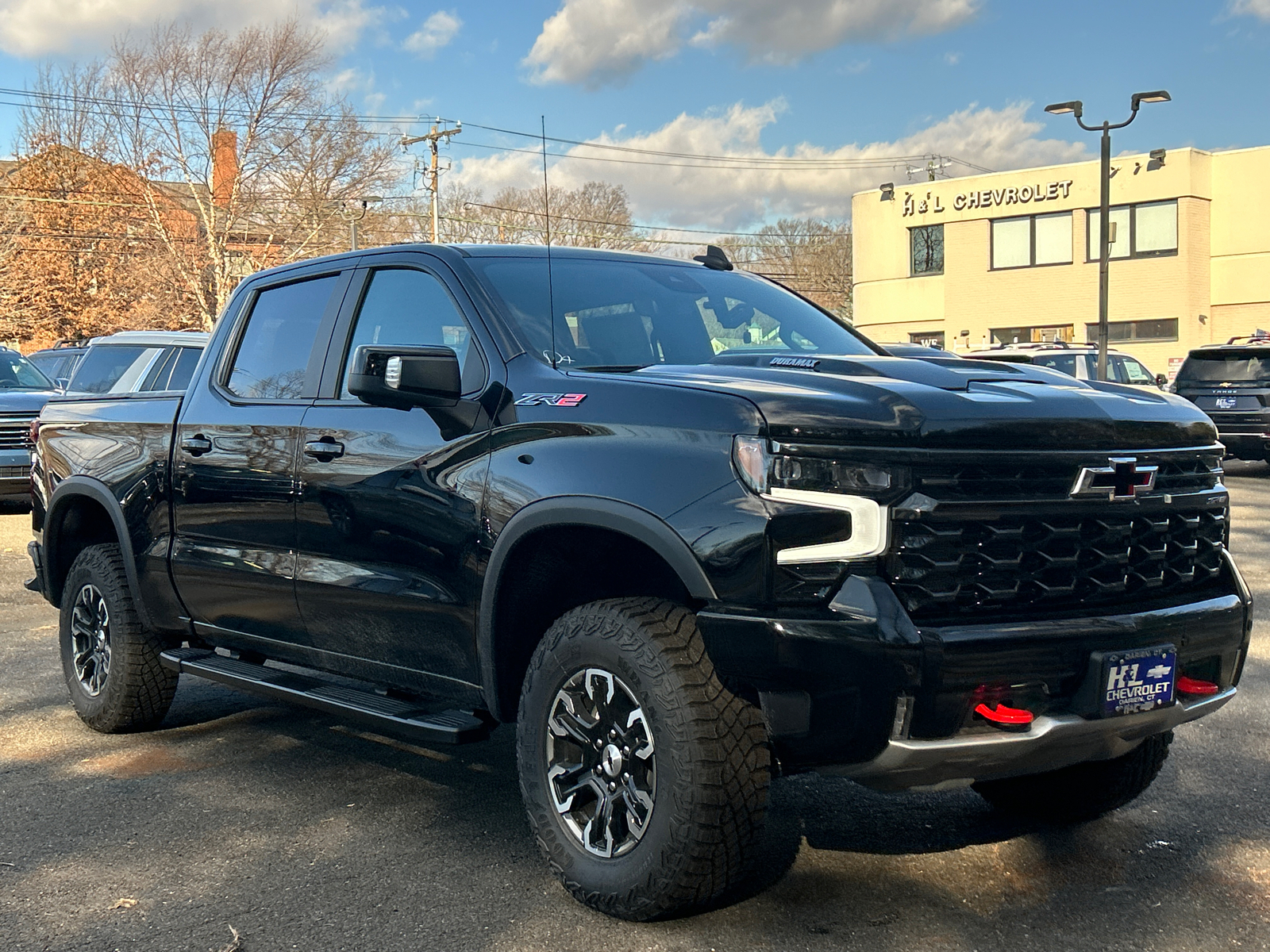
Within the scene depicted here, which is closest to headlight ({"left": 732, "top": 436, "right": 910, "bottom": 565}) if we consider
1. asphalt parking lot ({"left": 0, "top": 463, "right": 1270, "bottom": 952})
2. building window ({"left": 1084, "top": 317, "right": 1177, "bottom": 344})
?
asphalt parking lot ({"left": 0, "top": 463, "right": 1270, "bottom": 952})

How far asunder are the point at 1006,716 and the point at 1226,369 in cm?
1729

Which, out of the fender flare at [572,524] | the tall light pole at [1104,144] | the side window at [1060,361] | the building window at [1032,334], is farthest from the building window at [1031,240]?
the fender flare at [572,524]

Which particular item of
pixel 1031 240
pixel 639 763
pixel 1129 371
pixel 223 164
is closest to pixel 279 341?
pixel 639 763

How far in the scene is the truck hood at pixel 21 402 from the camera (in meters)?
15.3

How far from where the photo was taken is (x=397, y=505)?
4.46 meters

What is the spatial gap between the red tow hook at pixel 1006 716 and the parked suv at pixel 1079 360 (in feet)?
47.1

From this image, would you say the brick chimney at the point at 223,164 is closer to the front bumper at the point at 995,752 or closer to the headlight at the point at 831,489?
the headlight at the point at 831,489

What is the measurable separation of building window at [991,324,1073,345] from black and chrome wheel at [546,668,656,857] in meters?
44.8

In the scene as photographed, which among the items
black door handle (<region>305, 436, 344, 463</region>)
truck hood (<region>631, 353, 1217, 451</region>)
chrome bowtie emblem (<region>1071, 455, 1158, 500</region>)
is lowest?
chrome bowtie emblem (<region>1071, 455, 1158, 500</region>)

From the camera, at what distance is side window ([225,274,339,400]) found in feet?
17.2

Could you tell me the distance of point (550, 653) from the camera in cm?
389

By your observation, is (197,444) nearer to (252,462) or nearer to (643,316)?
(252,462)

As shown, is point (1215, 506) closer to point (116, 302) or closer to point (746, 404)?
point (746, 404)

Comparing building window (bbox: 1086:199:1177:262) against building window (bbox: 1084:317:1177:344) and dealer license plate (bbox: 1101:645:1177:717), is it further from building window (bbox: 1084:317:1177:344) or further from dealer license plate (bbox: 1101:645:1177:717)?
dealer license plate (bbox: 1101:645:1177:717)
